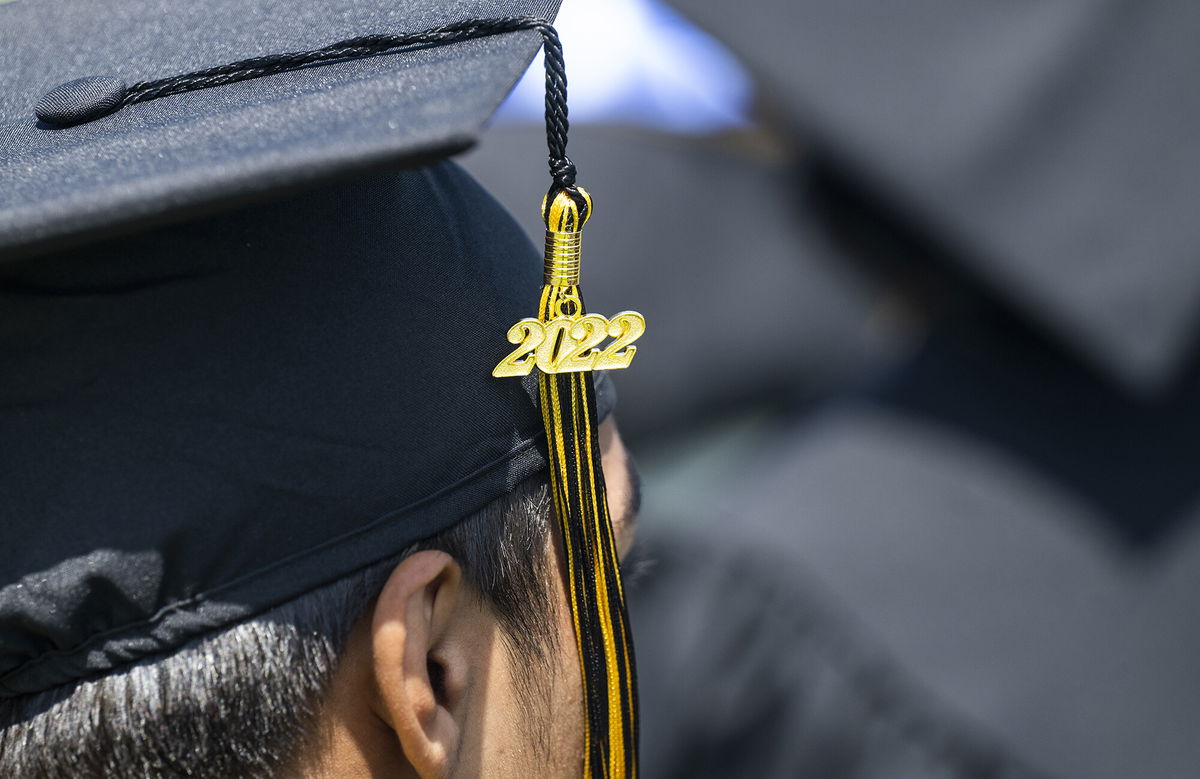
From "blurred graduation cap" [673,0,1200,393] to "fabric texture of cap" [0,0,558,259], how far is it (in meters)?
1.40

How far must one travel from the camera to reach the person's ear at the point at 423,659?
83cm

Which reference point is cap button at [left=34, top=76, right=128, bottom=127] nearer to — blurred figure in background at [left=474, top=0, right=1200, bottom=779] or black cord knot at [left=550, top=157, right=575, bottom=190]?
black cord knot at [left=550, top=157, right=575, bottom=190]

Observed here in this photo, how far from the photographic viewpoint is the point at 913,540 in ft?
6.97

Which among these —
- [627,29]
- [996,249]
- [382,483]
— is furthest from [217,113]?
[627,29]

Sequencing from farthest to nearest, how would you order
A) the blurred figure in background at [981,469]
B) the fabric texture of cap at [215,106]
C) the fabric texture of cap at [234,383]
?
the blurred figure in background at [981,469]
the fabric texture of cap at [234,383]
the fabric texture of cap at [215,106]

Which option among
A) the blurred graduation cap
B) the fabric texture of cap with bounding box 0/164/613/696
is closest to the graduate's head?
the fabric texture of cap with bounding box 0/164/613/696

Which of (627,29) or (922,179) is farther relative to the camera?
(627,29)

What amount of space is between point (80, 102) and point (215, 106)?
0.11 meters

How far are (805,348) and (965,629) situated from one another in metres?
0.93

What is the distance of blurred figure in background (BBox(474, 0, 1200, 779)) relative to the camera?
6.64 ft

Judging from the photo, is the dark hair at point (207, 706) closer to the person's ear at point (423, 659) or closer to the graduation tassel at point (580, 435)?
the person's ear at point (423, 659)

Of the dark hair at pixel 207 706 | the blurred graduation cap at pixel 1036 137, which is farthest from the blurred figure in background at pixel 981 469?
the dark hair at pixel 207 706

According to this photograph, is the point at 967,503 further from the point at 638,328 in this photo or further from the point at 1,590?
the point at 1,590

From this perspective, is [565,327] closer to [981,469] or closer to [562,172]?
[562,172]
